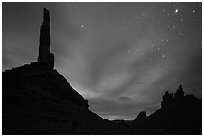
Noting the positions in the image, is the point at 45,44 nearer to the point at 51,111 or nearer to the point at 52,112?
the point at 51,111

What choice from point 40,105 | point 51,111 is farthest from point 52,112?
point 40,105

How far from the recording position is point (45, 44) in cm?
6106

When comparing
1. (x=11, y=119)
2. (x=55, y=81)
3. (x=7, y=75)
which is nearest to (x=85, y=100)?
(x=55, y=81)

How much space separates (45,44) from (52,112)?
107 feet

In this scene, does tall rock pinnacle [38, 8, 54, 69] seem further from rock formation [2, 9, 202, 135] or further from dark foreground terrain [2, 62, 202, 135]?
dark foreground terrain [2, 62, 202, 135]

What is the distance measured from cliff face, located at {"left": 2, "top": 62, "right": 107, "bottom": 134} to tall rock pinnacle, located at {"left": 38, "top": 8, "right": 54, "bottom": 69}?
7093 millimetres

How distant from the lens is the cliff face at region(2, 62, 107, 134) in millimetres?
26655

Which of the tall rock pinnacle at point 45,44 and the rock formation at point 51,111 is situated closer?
the rock formation at point 51,111

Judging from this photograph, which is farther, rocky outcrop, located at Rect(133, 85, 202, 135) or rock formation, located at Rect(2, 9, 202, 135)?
rocky outcrop, located at Rect(133, 85, 202, 135)

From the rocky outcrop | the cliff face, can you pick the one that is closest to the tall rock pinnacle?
the cliff face

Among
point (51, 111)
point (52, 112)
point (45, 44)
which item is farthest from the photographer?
Result: point (45, 44)

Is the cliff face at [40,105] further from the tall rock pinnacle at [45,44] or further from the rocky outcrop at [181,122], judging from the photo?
the rocky outcrop at [181,122]

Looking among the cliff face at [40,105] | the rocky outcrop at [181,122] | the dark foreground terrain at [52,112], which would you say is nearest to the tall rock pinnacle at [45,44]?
the cliff face at [40,105]

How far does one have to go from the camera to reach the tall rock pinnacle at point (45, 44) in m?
58.3
